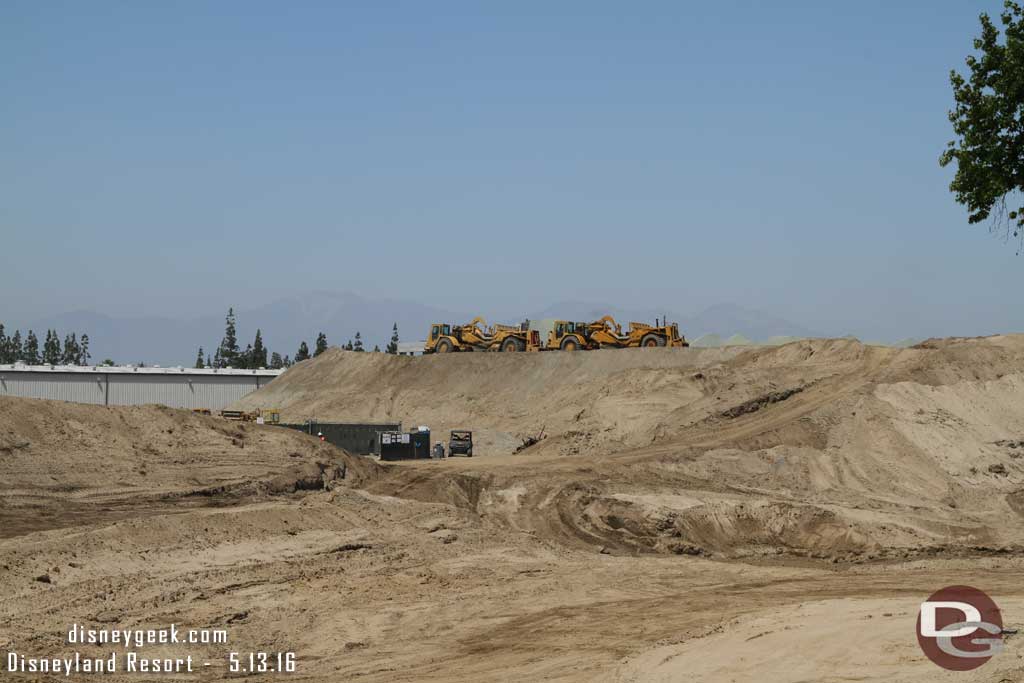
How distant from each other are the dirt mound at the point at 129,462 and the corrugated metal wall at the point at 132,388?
47.4m

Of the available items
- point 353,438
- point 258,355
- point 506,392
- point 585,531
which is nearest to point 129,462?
point 585,531

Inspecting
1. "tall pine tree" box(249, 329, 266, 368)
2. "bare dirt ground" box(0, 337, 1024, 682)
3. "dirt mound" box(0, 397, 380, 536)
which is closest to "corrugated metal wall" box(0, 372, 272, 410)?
"bare dirt ground" box(0, 337, 1024, 682)

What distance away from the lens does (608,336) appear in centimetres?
6172

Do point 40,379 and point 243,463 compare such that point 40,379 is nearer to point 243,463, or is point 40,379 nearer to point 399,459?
point 399,459

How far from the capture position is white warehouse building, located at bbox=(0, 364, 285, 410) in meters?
77.9

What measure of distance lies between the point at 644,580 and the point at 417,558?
16.8 ft

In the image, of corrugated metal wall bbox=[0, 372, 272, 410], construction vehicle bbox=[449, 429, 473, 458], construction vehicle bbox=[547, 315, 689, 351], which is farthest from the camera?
corrugated metal wall bbox=[0, 372, 272, 410]

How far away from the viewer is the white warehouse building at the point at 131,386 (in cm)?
7788

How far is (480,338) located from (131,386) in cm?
2982

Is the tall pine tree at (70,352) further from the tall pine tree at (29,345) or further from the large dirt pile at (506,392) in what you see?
the large dirt pile at (506,392)

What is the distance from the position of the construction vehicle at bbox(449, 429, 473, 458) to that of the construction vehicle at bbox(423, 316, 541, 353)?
16055 mm

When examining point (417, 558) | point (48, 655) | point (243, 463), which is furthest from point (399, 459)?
point (48, 655)

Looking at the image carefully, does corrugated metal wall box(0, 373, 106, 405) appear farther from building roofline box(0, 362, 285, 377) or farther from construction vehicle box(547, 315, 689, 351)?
construction vehicle box(547, 315, 689, 351)

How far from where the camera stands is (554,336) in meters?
62.8
